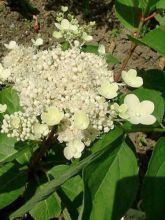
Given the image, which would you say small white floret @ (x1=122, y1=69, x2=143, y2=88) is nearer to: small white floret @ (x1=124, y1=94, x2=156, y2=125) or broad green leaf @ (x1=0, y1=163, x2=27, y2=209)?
small white floret @ (x1=124, y1=94, x2=156, y2=125)

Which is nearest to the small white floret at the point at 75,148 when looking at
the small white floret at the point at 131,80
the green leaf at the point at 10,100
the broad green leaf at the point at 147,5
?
the small white floret at the point at 131,80

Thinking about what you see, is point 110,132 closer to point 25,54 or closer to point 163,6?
point 25,54

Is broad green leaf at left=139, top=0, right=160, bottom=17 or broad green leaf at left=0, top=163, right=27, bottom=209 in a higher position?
broad green leaf at left=139, top=0, right=160, bottom=17

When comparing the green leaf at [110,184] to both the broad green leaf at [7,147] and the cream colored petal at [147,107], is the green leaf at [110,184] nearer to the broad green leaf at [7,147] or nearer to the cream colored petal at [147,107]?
the cream colored petal at [147,107]

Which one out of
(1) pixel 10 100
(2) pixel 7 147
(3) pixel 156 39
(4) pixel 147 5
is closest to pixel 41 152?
(2) pixel 7 147

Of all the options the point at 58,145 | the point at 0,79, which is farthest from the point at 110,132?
the point at 58,145

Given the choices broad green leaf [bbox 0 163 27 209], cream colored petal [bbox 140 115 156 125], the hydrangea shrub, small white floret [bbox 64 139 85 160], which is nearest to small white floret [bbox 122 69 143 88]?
the hydrangea shrub
